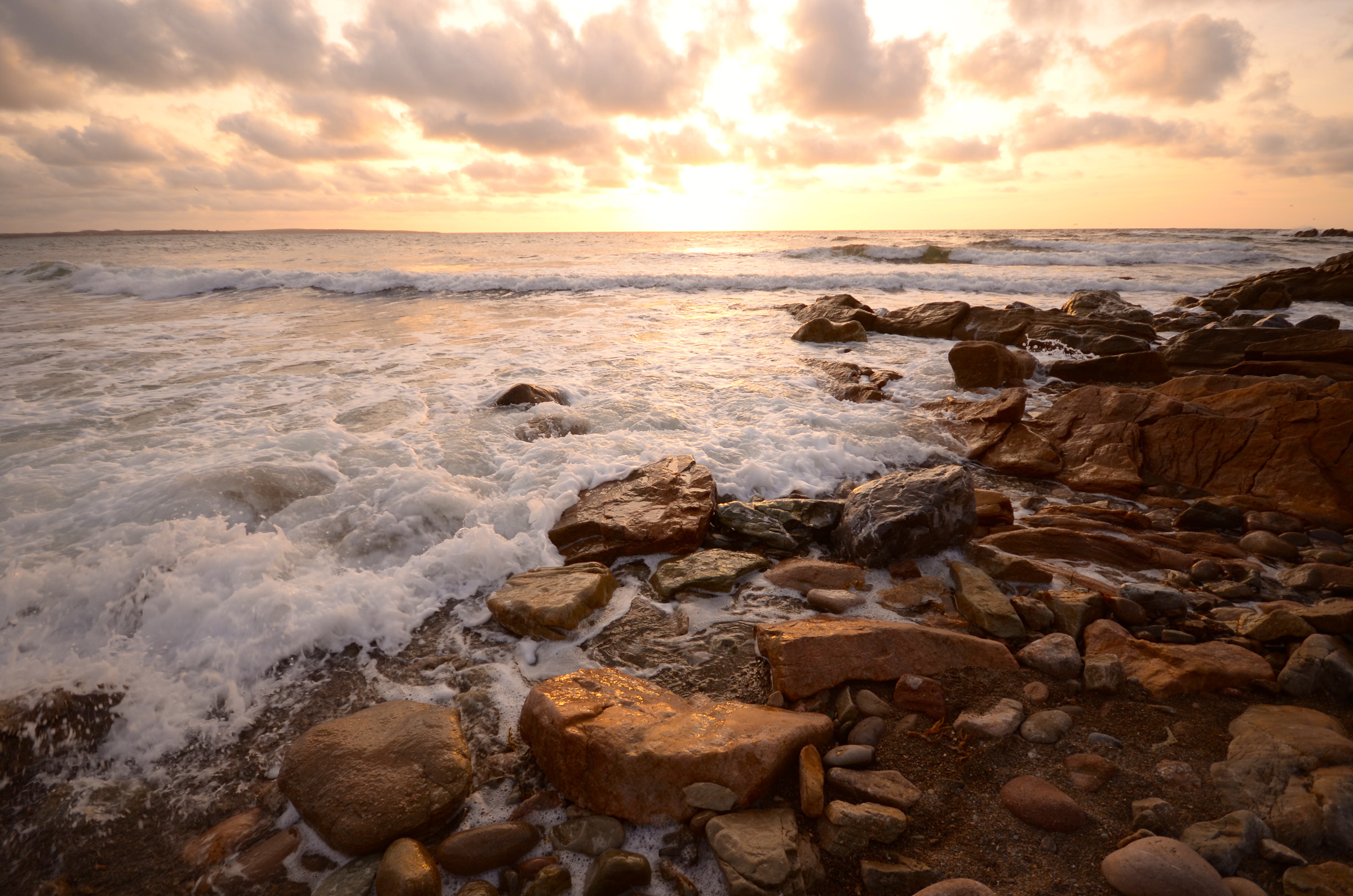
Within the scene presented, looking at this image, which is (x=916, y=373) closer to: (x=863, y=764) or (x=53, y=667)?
(x=863, y=764)

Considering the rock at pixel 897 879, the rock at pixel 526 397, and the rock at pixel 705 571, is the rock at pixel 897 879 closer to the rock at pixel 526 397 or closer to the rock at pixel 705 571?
the rock at pixel 705 571

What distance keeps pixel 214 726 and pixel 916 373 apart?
8384mm

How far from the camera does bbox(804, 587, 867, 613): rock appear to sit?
324cm

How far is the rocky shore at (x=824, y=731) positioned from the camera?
185cm

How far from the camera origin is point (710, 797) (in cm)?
202

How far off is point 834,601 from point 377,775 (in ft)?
7.69

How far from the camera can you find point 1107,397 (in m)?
5.66

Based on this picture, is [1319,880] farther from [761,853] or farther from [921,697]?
[761,853]

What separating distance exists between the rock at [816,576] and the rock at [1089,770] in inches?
55.5

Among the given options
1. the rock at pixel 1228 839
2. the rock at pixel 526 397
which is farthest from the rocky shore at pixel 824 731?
the rock at pixel 526 397

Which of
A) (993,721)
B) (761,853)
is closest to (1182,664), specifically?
(993,721)

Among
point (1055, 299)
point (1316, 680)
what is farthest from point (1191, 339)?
point (1055, 299)

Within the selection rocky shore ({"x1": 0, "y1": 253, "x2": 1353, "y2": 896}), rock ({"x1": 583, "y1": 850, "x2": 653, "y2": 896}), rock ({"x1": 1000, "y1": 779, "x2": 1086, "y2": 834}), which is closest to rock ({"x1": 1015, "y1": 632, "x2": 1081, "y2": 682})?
rocky shore ({"x1": 0, "y1": 253, "x2": 1353, "y2": 896})

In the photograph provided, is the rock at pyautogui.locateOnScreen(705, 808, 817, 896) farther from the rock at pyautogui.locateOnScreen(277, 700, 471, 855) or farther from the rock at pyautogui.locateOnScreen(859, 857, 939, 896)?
the rock at pyautogui.locateOnScreen(277, 700, 471, 855)
